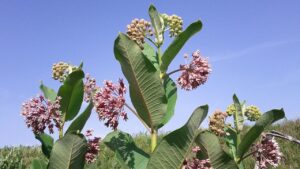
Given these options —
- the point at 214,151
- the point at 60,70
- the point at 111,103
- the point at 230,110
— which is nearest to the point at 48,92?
the point at 60,70

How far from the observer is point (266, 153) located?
274cm

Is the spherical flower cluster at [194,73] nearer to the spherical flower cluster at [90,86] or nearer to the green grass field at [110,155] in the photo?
the spherical flower cluster at [90,86]

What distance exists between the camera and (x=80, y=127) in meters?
2.92

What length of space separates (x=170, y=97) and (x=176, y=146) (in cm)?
50

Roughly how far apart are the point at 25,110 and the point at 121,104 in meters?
0.84

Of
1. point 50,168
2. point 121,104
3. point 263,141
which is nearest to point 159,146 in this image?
point 121,104

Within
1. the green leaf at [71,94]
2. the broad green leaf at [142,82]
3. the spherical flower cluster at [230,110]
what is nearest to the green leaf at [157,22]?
the broad green leaf at [142,82]

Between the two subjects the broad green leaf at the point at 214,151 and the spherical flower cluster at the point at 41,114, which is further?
the spherical flower cluster at the point at 41,114

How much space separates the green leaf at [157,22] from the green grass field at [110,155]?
18.4 feet

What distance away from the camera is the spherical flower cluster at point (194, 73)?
2699mm

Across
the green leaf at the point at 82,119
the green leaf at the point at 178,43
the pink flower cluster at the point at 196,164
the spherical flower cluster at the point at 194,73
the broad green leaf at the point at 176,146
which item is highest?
the green leaf at the point at 178,43

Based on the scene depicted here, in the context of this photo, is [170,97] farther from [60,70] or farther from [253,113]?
[253,113]

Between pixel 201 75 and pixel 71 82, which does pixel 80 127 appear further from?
pixel 201 75

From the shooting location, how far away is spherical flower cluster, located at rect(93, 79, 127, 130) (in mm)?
2549
